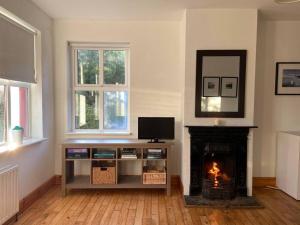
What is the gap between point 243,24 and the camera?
322 centimetres

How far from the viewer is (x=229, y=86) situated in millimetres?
3270

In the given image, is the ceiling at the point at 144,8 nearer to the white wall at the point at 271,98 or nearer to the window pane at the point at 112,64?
the white wall at the point at 271,98

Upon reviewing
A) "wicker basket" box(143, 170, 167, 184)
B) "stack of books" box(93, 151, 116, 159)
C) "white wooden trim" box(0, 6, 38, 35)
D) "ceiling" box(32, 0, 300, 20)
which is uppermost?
"ceiling" box(32, 0, 300, 20)

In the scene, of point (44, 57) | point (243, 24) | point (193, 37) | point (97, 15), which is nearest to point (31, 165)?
point (44, 57)

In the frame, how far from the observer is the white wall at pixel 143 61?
376 centimetres

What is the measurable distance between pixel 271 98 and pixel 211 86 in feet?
3.77

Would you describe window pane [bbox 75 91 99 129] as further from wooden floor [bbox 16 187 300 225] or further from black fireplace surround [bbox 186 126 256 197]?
black fireplace surround [bbox 186 126 256 197]

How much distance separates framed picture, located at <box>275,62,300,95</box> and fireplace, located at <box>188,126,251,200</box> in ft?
3.49

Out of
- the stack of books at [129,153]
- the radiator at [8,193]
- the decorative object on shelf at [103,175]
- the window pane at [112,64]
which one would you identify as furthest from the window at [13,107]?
the stack of books at [129,153]

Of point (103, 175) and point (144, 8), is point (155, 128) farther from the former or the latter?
point (144, 8)

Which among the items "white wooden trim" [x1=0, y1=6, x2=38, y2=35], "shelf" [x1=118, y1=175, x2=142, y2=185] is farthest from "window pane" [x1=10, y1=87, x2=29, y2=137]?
"shelf" [x1=118, y1=175, x2=142, y2=185]

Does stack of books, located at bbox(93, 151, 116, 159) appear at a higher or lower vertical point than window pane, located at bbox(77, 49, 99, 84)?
lower

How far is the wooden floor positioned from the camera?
2.70 meters

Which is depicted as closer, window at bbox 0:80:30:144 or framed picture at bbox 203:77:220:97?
window at bbox 0:80:30:144
